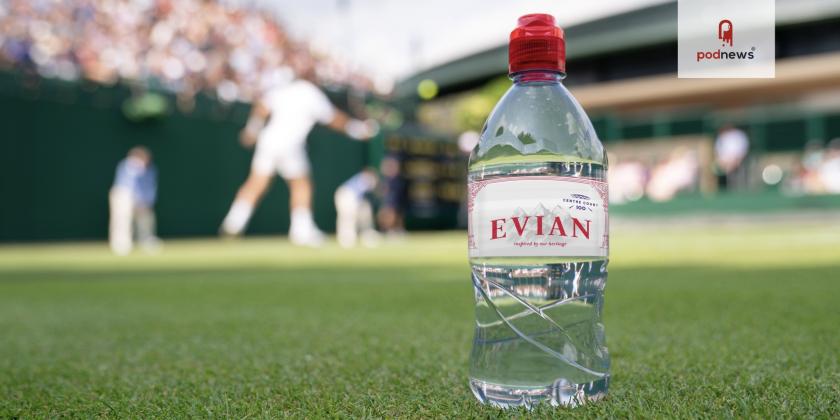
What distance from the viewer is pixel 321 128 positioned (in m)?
20.1

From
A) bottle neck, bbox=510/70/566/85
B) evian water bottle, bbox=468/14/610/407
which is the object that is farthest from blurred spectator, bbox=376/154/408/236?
bottle neck, bbox=510/70/566/85

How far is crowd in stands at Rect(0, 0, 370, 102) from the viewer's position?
14.0 m

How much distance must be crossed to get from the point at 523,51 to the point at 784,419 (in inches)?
32.0

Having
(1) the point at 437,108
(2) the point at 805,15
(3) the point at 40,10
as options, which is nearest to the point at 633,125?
(2) the point at 805,15

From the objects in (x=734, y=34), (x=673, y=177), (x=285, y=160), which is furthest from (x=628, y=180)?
(x=285, y=160)

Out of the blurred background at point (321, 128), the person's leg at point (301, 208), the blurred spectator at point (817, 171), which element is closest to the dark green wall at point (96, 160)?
the blurred background at point (321, 128)

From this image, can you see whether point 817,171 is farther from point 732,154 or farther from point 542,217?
point 542,217

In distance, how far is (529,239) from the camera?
1.36 m

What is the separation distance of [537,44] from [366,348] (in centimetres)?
114

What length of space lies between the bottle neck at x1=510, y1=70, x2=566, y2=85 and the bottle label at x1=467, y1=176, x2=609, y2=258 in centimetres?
24

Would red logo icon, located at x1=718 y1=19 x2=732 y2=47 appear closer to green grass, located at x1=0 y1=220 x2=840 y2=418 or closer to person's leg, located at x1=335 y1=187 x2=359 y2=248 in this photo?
green grass, located at x1=0 y1=220 x2=840 y2=418

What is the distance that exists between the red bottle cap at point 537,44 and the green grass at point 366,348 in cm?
67

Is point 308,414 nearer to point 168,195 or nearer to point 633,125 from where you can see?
point 168,195

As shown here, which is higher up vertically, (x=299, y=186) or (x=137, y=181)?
(x=137, y=181)
